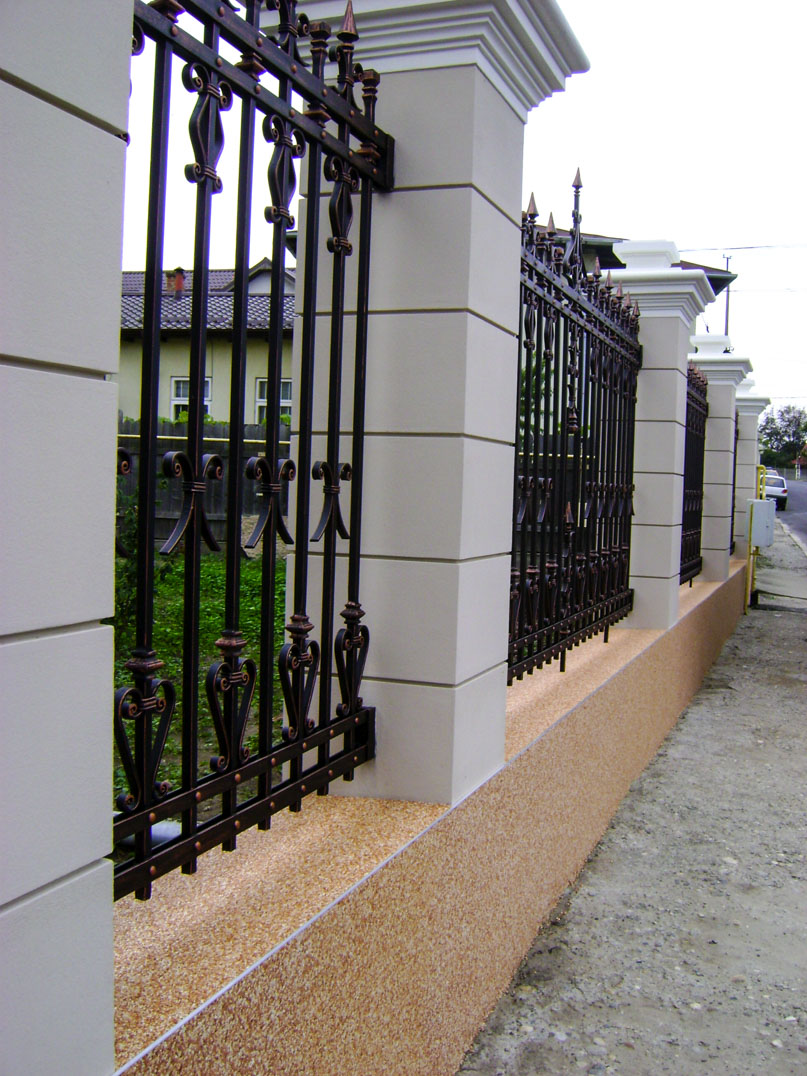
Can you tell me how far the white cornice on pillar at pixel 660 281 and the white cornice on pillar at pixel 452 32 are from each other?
3.44 metres

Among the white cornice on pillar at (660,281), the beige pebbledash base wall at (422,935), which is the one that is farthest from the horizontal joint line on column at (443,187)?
the white cornice on pillar at (660,281)

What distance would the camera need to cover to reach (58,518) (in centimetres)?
135

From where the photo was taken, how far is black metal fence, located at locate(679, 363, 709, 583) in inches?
347

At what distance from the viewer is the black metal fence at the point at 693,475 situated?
28.9 ft

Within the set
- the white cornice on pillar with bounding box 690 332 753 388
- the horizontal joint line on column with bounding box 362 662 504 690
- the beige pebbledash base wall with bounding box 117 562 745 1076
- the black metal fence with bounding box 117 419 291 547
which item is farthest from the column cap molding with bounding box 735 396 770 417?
the horizontal joint line on column with bounding box 362 662 504 690

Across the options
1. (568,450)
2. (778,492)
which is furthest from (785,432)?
(568,450)

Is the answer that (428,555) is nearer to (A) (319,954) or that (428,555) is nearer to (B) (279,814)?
(B) (279,814)

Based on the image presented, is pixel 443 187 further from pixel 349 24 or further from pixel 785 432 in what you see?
pixel 785 432

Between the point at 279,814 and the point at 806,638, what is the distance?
9.49 m

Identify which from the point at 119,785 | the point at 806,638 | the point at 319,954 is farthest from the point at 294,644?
the point at 806,638

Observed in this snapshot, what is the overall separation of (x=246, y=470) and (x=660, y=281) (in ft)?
15.6

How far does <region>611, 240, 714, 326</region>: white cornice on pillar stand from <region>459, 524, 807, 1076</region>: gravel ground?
2690mm

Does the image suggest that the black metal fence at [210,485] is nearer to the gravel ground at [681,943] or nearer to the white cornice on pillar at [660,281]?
the white cornice on pillar at [660,281]

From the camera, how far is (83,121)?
1.36m
